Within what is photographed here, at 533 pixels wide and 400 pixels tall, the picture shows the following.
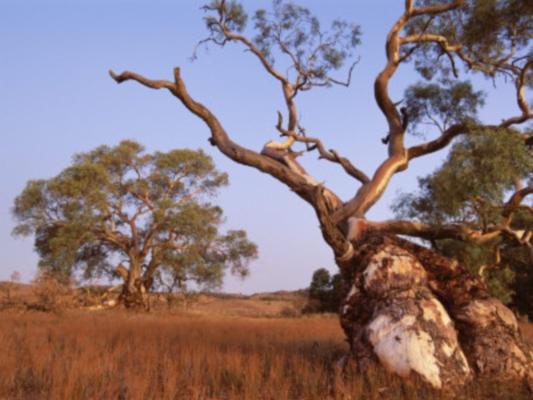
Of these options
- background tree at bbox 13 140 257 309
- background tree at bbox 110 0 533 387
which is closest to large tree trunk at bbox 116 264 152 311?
background tree at bbox 13 140 257 309

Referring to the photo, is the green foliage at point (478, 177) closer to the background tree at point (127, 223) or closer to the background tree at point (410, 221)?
the background tree at point (410, 221)

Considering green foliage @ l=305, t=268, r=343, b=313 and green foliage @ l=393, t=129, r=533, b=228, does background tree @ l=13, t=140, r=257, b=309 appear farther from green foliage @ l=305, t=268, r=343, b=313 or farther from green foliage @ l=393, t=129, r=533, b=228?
green foliage @ l=393, t=129, r=533, b=228

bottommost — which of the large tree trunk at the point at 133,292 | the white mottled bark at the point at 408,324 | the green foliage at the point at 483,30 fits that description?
the white mottled bark at the point at 408,324

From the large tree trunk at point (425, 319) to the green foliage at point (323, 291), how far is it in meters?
23.4

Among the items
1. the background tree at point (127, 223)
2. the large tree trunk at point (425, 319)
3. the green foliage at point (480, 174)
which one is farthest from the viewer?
the background tree at point (127, 223)

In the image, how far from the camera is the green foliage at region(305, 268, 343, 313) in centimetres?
3161

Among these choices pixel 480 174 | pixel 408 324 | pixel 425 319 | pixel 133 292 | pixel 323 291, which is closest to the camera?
pixel 408 324

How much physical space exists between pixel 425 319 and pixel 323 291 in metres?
25.6

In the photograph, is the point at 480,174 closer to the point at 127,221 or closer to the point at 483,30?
the point at 483,30

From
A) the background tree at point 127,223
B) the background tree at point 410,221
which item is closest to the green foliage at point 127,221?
the background tree at point 127,223

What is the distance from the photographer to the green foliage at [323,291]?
31609mm

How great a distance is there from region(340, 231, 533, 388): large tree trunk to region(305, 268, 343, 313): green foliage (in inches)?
922

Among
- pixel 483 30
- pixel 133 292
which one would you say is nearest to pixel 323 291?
pixel 133 292

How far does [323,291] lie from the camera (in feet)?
106
